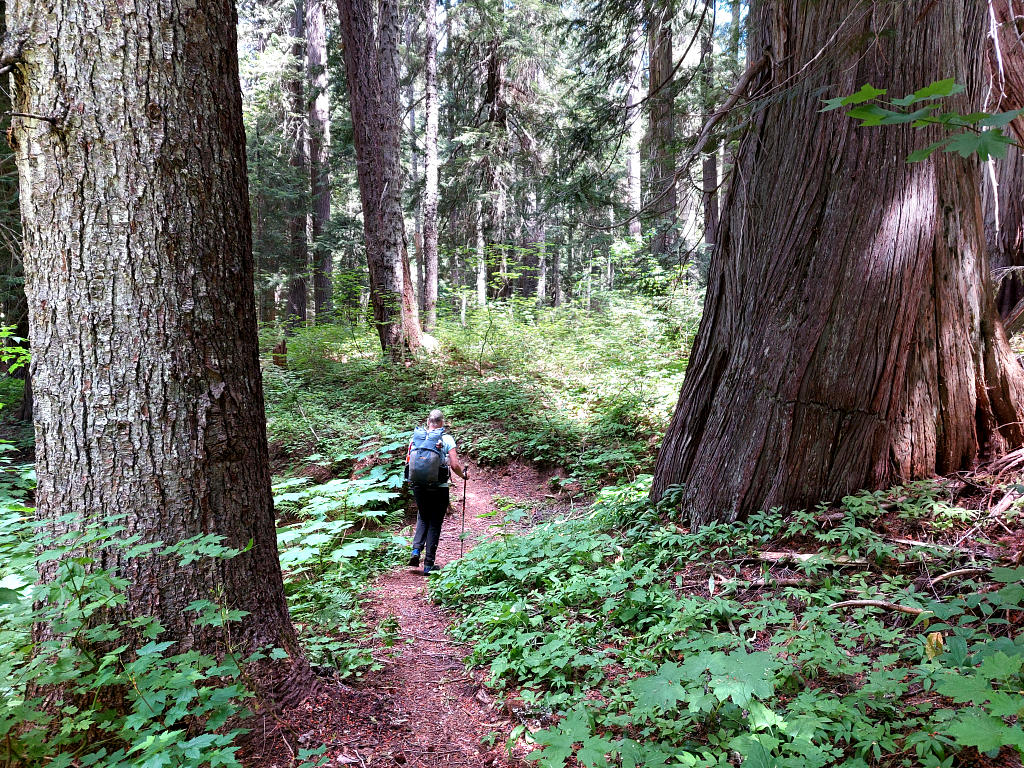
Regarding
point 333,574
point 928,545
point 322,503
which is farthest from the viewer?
point 322,503

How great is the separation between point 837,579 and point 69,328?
13.3 ft

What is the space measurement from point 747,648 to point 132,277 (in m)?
3.29

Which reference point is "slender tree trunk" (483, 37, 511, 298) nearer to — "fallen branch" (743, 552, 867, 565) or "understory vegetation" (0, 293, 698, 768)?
"understory vegetation" (0, 293, 698, 768)

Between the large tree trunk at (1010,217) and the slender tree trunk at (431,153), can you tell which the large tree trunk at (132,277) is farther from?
the slender tree trunk at (431,153)

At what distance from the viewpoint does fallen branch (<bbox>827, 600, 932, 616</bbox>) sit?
2.66m

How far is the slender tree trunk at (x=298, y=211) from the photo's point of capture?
18.4 metres

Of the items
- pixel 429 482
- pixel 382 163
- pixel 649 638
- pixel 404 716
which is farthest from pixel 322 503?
pixel 382 163

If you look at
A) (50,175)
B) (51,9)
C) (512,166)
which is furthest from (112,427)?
(512,166)

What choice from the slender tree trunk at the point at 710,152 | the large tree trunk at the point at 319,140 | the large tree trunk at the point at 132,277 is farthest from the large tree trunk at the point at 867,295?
the large tree trunk at the point at 319,140

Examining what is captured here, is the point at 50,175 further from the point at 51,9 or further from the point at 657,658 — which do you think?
the point at 657,658

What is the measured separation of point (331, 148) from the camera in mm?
17844

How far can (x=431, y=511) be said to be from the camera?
5.83 meters

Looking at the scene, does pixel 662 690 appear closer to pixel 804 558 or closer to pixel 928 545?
pixel 804 558

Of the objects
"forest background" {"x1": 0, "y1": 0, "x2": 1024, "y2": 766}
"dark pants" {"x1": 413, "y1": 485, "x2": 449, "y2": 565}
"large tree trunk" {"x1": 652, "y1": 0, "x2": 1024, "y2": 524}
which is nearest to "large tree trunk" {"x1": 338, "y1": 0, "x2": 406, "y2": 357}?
"forest background" {"x1": 0, "y1": 0, "x2": 1024, "y2": 766}
